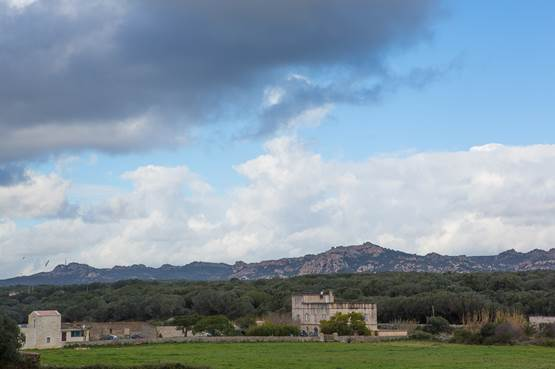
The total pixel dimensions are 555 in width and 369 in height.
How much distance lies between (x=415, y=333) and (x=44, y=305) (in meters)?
70.9

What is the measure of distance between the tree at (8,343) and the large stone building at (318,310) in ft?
159

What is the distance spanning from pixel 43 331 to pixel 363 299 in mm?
53861

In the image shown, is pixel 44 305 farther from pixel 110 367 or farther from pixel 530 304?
pixel 110 367

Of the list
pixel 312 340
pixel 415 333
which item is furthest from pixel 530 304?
pixel 312 340

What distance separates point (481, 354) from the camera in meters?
57.1

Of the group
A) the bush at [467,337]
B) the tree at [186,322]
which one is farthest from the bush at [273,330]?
the bush at [467,337]

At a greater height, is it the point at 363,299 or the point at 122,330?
the point at 363,299

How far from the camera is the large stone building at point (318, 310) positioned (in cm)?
9231

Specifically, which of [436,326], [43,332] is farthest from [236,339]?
[436,326]

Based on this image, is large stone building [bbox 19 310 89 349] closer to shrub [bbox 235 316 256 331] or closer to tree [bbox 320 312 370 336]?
tree [bbox 320 312 370 336]

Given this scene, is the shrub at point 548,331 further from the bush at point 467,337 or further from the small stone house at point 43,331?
the small stone house at point 43,331

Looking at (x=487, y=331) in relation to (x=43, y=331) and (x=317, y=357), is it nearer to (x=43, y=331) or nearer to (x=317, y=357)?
(x=317, y=357)

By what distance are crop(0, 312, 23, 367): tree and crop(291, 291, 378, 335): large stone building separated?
159 feet

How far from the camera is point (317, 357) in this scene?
176 feet
